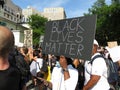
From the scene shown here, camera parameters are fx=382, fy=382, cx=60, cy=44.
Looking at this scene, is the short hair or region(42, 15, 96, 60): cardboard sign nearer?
the short hair

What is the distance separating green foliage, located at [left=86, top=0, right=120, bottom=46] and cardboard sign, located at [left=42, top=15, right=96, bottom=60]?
1418 inches

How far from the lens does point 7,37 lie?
10.3 feet

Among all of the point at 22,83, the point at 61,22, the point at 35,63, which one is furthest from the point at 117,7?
the point at 22,83

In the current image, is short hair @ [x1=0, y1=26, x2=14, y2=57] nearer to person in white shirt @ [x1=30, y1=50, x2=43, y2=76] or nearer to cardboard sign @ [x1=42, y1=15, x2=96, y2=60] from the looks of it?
cardboard sign @ [x1=42, y1=15, x2=96, y2=60]

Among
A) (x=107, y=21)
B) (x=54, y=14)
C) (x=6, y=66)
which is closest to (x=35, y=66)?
(x=6, y=66)

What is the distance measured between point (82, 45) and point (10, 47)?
2.83 m

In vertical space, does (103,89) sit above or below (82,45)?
below

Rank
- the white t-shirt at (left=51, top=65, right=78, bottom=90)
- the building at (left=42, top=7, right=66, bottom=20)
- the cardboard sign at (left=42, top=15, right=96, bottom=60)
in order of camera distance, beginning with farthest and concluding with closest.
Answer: the building at (left=42, top=7, right=66, bottom=20) < the cardboard sign at (left=42, top=15, right=96, bottom=60) < the white t-shirt at (left=51, top=65, right=78, bottom=90)

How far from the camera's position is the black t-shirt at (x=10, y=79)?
3.09 meters

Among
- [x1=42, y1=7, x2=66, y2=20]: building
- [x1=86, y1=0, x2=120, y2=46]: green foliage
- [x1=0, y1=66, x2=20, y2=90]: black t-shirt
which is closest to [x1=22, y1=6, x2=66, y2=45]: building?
[x1=42, y1=7, x2=66, y2=20]: building

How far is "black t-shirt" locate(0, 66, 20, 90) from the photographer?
3.09 metres

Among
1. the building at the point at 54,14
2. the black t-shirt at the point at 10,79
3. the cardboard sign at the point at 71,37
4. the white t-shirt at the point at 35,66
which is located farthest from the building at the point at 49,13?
the black t-shirt at the point at 10,79

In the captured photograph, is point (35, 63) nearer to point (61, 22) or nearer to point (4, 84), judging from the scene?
point (61, 22)

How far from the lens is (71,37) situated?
6203mm
